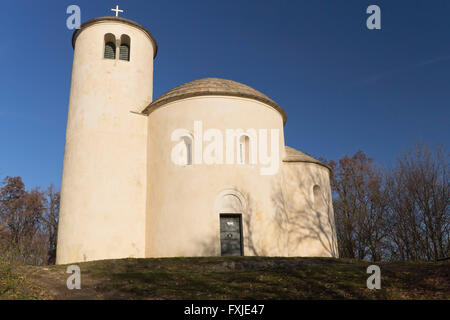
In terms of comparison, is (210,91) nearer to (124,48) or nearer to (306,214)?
(124,48)

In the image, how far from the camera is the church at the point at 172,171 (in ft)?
59.7

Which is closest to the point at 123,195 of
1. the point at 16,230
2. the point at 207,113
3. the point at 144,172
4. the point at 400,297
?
the point at 144,172

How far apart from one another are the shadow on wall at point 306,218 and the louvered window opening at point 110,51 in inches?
506

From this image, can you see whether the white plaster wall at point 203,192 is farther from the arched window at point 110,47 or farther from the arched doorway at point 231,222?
the arched window at point 110,47

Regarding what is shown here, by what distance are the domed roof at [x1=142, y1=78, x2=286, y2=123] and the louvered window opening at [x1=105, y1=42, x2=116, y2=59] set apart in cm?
436

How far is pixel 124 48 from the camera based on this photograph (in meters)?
23.3

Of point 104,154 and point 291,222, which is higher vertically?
point 104,154

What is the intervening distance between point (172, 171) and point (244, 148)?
3.96 metres

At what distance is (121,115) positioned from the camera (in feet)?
69.3

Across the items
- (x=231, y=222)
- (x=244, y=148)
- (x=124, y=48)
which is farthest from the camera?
(x=124, y=48)

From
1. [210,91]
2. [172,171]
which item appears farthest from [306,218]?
[210,91]

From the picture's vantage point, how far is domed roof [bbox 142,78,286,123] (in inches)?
770

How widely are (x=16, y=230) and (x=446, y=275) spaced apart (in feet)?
127

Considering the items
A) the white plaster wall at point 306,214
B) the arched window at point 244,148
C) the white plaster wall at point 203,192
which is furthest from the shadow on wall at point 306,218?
the arched window at point 244,148
